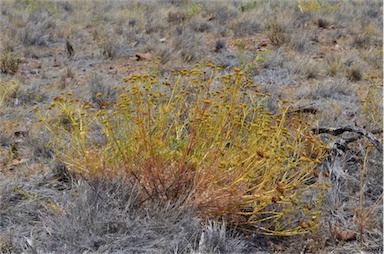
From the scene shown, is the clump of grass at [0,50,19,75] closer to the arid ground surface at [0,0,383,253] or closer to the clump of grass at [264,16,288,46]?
the arid ground surface at [0,0,383,253]

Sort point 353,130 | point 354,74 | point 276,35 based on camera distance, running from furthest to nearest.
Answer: point 276,35 < point 354,74 < point 353,130

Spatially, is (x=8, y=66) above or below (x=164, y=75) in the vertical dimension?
above

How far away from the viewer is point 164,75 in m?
6.30

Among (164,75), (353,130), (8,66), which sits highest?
(353,130)

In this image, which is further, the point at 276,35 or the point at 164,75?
the point at 276,35

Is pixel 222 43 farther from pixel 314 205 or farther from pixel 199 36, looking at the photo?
pixel 314 205

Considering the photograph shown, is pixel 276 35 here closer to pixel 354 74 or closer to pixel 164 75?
pixel 354 74

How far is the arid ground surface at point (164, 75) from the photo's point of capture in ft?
7.99

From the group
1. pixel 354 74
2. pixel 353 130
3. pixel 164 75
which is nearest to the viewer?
pixel 353 130

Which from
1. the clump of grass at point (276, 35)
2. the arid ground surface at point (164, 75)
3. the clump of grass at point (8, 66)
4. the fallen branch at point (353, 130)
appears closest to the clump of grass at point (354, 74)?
the arid ground surface at point (164, 75)

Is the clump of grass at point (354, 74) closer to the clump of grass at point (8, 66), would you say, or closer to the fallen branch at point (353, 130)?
the fallen branch at point (353, 130)

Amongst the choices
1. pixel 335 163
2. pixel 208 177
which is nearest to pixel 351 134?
pixel 335 163

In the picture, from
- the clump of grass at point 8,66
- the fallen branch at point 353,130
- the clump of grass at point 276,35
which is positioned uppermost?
the fallen branch at point 353,130

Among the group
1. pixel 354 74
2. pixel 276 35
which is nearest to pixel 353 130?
pixel 354 74
